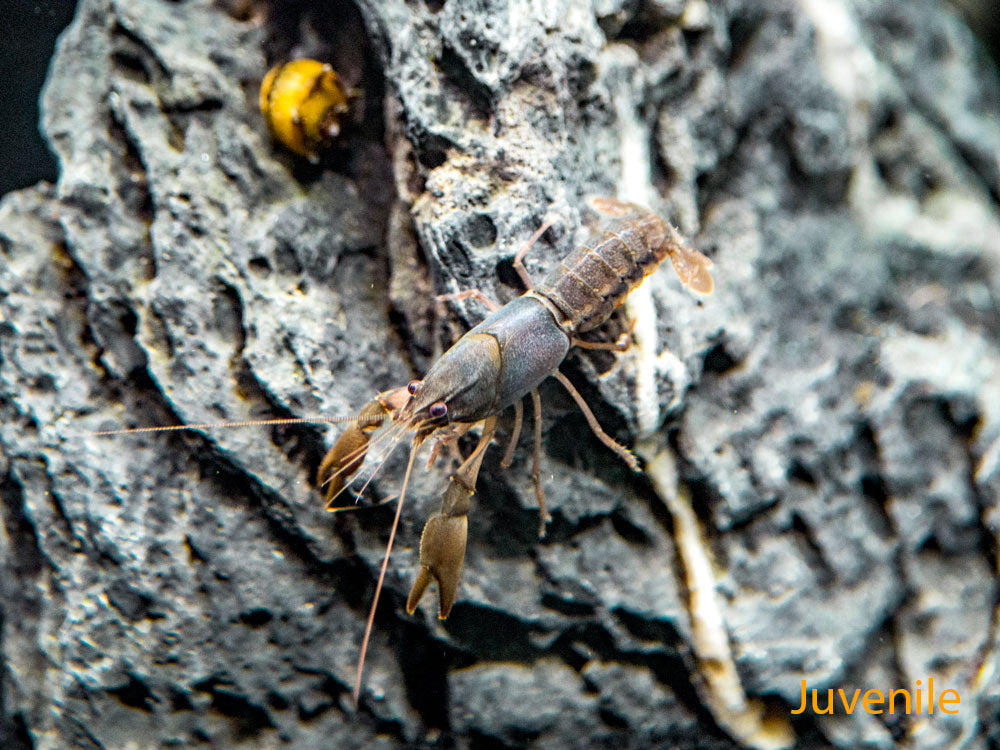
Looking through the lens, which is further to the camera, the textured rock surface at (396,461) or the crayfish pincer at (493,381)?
the textured rock surface at (396,461)

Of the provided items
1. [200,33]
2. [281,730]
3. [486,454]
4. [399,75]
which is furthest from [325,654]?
[200,33]

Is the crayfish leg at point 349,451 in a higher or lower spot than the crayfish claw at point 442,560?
higher

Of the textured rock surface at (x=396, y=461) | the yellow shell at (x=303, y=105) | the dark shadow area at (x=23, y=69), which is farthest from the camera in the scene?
the dark shadow area at (x=23, y=69)

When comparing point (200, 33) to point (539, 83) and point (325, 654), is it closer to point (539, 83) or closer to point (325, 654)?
point (539, 83)

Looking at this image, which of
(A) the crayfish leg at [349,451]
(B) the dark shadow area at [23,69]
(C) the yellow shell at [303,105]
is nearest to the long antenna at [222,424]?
(A) the crayfish leg at [349,451]

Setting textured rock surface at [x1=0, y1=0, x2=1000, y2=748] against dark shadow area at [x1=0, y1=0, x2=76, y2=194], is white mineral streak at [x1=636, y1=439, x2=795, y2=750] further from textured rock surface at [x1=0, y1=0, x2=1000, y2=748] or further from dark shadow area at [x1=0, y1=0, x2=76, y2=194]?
dark shadow area at [x1=0, y1=0, x2=76, y2=194]

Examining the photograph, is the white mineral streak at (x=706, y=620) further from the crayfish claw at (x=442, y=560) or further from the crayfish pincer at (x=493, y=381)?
the crayfish claw at (x=442, y=560)

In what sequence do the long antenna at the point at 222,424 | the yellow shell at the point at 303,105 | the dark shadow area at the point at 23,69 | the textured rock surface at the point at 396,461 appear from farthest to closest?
the dark shadow area at the point at 23,69
the yellow shell at the point at 303,105
the textured rock surface at the point at 396,461
the long antenna at the point at 222,424

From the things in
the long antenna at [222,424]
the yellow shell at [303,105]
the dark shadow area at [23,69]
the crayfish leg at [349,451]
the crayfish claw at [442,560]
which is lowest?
the crayfish claw at [442,560]
